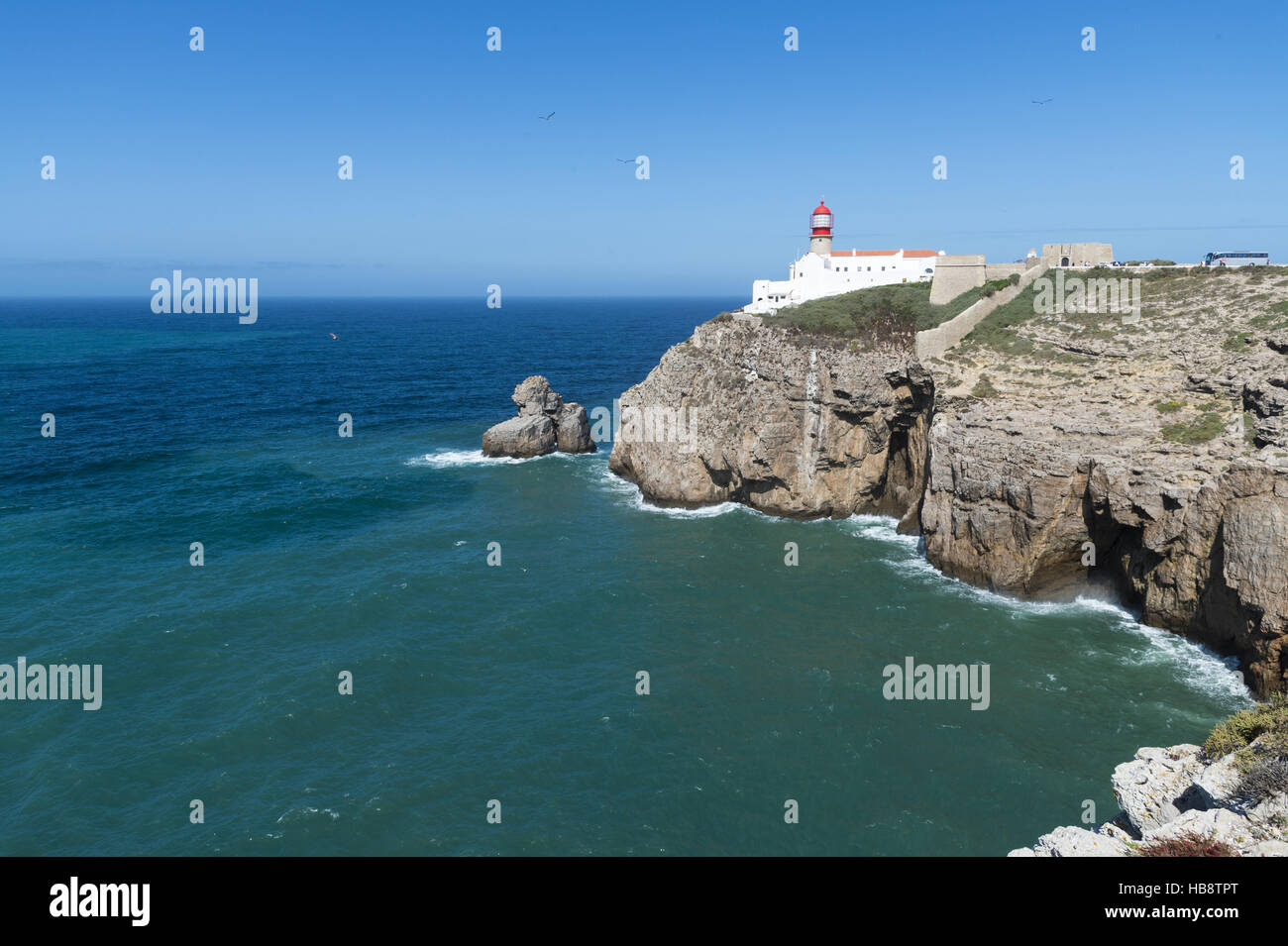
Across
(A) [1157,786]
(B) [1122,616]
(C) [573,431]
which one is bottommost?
(B) [1122,616]

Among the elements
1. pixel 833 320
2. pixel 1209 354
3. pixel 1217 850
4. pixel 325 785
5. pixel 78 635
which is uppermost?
pixel 833 320

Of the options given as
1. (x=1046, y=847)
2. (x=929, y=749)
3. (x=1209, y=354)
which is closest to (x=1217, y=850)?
(x=1046, y=847)

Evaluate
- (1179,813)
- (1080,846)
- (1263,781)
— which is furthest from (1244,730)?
(1080,846)

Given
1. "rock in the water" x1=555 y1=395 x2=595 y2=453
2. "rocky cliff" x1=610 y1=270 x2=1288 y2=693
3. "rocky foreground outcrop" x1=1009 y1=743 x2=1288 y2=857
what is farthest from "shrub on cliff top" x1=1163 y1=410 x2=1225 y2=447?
"rock in the water" x1=555 y1=395 x2=595 y2=453

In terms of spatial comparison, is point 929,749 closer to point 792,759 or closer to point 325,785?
point 792,759

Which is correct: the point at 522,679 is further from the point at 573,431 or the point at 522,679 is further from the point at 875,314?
the point at 875,314

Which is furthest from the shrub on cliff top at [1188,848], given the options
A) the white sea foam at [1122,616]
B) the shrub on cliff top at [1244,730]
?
the white sea foam at [1122,616]

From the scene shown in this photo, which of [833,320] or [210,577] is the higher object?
[833,320]
